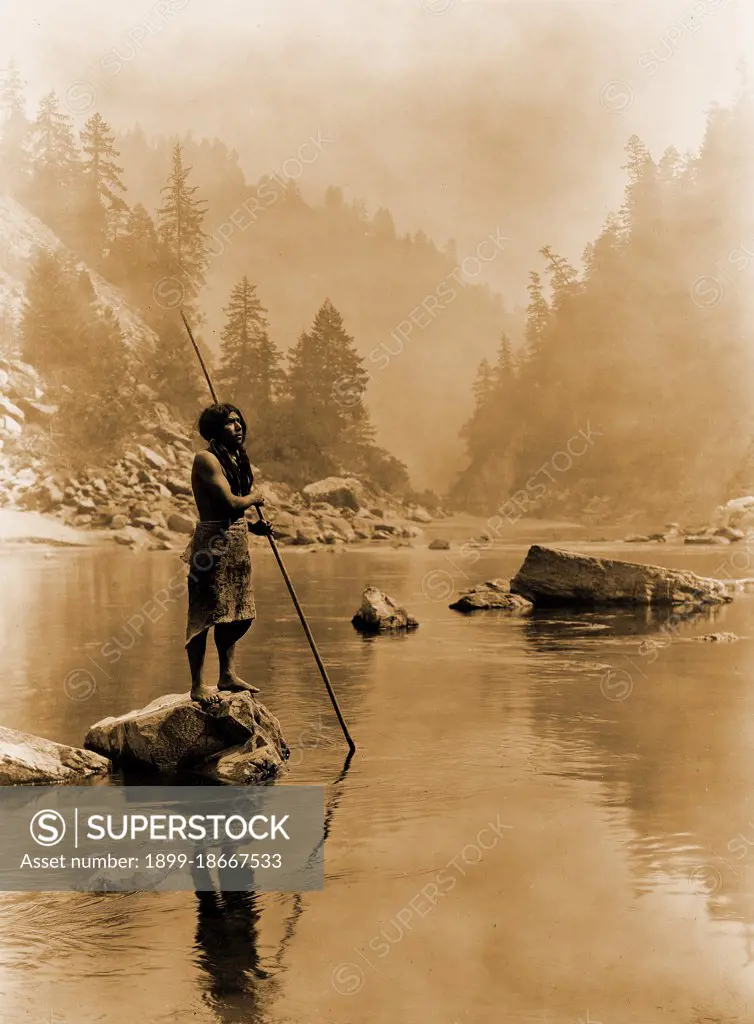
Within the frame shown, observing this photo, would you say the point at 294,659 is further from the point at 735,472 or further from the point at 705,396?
the point at 705,396

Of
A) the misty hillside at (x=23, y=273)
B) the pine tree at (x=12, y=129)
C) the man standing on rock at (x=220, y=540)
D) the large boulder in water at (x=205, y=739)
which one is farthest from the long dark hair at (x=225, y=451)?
the misty hillside at (x=23, y=273)

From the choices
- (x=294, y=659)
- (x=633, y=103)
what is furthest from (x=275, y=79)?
(x=294, y=659)

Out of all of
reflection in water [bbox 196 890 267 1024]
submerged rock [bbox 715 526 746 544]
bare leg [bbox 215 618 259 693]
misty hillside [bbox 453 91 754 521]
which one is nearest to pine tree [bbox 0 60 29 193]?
misty hillside [bbox 453 91 754 521]

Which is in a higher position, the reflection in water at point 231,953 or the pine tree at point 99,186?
the pine tree at point 99,186

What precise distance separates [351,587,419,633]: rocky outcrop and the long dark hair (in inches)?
298

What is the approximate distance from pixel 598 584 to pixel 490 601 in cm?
166

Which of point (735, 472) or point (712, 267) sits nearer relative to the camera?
point (735, 472)

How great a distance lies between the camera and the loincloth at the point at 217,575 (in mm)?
7340

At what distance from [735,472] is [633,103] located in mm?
13236

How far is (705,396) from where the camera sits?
47438 millimetres

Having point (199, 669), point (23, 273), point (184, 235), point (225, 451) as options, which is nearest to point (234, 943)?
point (199, 669)

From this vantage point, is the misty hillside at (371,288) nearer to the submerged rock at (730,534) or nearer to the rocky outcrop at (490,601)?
the submerged rock at (730,534)

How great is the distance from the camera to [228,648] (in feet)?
25.3

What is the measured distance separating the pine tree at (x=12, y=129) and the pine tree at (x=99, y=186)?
7.88ft
